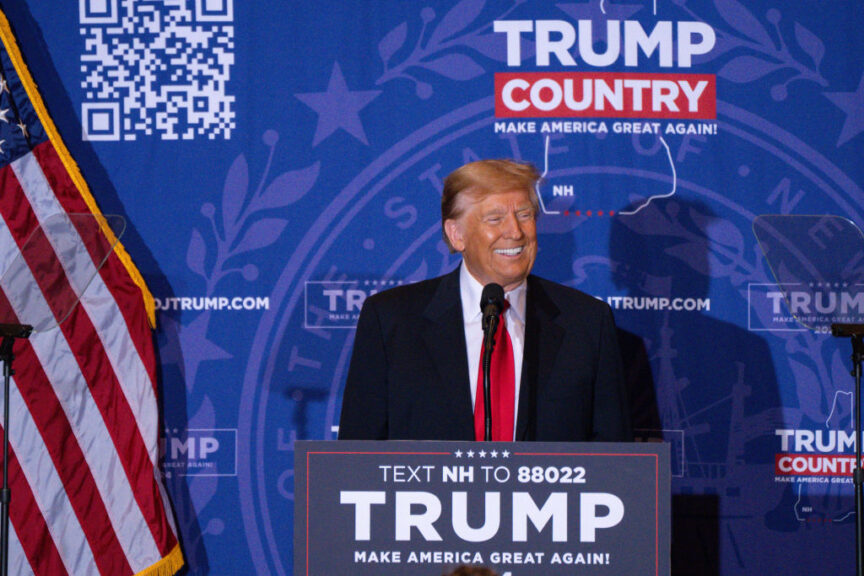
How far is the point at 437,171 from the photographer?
339cm

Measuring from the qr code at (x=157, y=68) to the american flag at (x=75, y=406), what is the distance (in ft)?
0.76

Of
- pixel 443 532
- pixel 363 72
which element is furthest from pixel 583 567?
pixel 363 72

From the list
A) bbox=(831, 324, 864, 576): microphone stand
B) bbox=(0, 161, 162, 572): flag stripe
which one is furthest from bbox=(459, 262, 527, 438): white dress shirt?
bbox=(0, 161, 162, 572): flag stripe

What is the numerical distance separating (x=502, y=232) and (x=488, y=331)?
584 millimetres

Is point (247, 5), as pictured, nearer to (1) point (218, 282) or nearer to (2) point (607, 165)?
(1) point (218, 282)

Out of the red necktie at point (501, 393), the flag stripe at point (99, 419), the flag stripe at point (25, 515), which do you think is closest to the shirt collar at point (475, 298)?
the red necktie at point (501, 393)

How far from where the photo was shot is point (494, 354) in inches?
87.8

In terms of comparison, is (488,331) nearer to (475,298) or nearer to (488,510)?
(488,510)

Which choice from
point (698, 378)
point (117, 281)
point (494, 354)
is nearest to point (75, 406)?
point (117, 281)

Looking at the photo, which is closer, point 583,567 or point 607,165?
point 583,567

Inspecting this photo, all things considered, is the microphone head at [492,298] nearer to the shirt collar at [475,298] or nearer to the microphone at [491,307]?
the microphone at [491,307]

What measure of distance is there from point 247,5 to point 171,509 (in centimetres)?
196

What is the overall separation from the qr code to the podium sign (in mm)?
2159

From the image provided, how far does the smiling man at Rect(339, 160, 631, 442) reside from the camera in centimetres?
224
